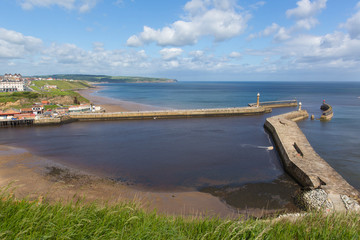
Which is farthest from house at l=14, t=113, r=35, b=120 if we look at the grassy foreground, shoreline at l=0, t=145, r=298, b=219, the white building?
the white building

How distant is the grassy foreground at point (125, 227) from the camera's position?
5199mm

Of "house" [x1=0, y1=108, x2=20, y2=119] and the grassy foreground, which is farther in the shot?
"house" [x1=0, y1=108, x2=20, y2=119]

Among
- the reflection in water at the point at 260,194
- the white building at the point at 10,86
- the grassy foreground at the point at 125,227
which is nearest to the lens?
the grassy foreground at the point at 125,227

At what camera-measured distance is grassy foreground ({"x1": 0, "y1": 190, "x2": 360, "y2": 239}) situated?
205 inches

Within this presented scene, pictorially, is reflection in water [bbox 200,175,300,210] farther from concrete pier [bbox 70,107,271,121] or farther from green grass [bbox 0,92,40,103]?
green grass [bbox 0,92,40,103]

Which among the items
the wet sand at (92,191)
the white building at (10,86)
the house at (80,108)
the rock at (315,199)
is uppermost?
the white building at (10,86)

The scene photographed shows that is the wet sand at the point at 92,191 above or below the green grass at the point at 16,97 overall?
below

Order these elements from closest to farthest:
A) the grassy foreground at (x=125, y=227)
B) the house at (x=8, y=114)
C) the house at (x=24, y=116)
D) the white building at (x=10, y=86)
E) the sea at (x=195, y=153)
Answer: the grassy foreground at (x=125, y=227)
the sea at (x=195, y=153)
the house at (x=8, y=114)
the house at (x=24, y=116)
the white building at (x=10, y=86)

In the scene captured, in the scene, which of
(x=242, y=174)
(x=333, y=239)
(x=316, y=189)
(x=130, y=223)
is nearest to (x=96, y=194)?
(x=130, y=223)

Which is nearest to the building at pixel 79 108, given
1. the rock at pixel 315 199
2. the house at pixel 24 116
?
the house at pixel 24 116

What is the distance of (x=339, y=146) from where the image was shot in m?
26.0

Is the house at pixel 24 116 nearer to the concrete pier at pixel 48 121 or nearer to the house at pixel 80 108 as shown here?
the concrete pier at pixel 48 121

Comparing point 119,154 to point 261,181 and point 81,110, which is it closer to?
point 261,181

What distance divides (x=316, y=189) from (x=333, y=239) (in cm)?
988
